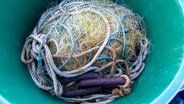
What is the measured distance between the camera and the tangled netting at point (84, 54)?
1.14 meters

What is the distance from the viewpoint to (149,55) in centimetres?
126

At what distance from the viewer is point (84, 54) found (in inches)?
44.7

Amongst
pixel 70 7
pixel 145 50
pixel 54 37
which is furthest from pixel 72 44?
pixel 145 50

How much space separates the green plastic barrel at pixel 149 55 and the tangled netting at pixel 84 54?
45 mm

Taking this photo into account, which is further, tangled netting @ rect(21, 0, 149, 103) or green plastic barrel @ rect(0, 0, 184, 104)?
tangled netting @ rect(21, 0, 149, 103)

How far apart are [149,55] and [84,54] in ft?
1.02

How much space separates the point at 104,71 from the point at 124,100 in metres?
0.16

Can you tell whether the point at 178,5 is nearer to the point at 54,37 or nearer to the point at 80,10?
the point at 80,10

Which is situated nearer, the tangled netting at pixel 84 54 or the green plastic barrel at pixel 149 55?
the green plastic barrel at pixel 149 55

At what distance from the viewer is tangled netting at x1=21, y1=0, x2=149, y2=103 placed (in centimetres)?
114

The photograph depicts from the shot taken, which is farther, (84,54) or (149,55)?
(149,55)

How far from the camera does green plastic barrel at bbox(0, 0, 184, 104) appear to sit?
3.26 ft

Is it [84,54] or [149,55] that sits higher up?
[84,54]

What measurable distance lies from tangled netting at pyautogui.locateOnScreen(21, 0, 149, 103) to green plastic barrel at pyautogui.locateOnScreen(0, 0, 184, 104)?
1.8 inches
